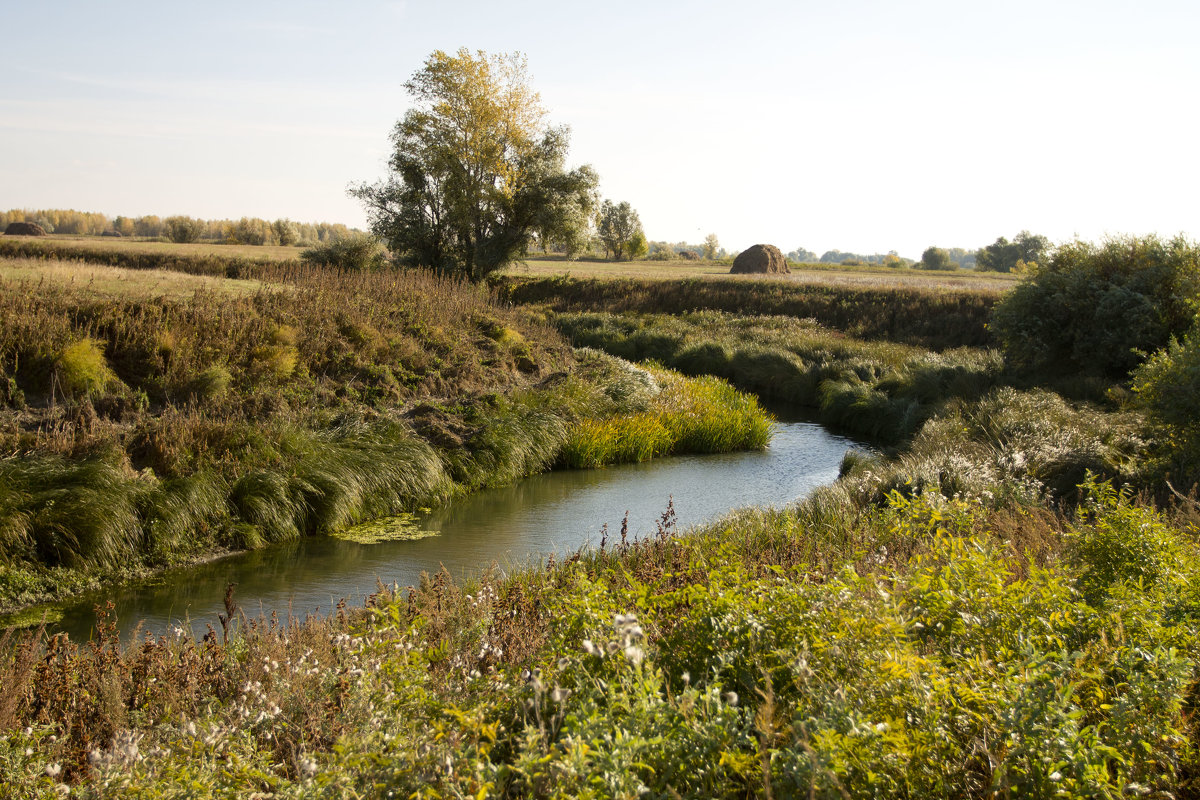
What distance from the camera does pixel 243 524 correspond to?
33.8ft

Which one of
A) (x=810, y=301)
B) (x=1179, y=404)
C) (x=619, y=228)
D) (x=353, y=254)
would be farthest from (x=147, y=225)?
(x=1179, y=404)

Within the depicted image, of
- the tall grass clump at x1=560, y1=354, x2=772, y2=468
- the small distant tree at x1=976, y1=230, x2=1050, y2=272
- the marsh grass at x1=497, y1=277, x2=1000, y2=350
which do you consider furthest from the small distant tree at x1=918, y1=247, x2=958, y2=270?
the tall grass clump at x1=560, y1=354, x2=772, y2=468

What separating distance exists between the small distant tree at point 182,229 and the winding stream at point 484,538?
199 ft

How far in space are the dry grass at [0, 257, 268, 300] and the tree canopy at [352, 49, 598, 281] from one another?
1614cm

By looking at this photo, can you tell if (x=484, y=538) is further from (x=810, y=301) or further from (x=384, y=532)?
(x=810, y=301)

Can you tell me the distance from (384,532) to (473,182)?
25.3m

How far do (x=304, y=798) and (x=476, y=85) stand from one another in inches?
1344

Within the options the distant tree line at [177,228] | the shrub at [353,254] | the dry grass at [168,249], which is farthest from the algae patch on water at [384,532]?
the distant tree line at [177,228]

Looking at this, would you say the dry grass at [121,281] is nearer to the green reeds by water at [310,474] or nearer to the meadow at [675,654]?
the meadow at [675,654]

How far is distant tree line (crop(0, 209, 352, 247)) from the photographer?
66.6 meters

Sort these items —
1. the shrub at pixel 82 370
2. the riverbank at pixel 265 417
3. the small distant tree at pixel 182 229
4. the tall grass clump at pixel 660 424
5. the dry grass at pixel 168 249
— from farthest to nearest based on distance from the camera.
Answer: the small distant tree at pixel 182 229 < the dry grass at pixel 168 249 < the tall grass clump at pixel 660 424 < the shrub at pixel 82 370 < the riverbank at pixel 265 417

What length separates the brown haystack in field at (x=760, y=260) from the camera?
4816 centimetres

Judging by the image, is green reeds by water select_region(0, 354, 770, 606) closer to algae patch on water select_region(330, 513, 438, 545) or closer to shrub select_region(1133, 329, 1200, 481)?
algae patch on water select_region(330, 513, 438, 545)

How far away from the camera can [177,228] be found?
64.9 m
